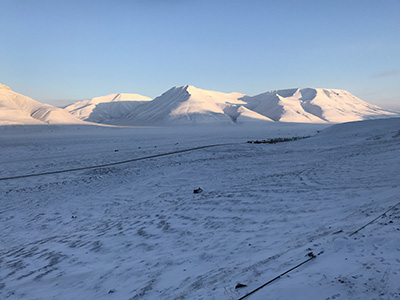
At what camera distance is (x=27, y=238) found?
26.1 ft

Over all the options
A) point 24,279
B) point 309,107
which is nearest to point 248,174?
point 24,279

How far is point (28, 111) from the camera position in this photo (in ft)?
298

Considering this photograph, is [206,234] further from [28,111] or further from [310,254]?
[28,111]

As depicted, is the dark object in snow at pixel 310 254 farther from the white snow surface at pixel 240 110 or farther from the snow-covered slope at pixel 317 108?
the snow-covered slope at pixel 317 108

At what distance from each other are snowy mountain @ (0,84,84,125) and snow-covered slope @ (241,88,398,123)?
75.4 metres

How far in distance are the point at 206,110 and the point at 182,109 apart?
31.1 ft

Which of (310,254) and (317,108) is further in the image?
(317,108)

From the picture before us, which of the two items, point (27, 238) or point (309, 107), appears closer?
point (27, 238)

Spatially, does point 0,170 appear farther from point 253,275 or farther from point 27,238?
point 253,275

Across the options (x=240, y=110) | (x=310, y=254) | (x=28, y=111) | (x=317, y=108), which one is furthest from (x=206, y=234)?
(x=317, y=108)

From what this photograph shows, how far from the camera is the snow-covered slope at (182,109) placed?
102250 mm

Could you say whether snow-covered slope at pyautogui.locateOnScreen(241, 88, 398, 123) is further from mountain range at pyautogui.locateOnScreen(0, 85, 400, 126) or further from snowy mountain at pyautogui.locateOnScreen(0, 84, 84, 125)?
snowy mountain at pyautogui.locateOnScreen(0, 84, 84, 125)

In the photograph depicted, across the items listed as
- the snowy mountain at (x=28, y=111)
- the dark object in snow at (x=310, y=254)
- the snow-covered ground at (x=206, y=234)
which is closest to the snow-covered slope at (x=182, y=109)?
the snowy mountain at (x=28, y=111)

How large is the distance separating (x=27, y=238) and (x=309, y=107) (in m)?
133
